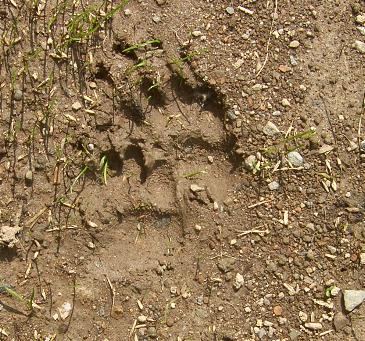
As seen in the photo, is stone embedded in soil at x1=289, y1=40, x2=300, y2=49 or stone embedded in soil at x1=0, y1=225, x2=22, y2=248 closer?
stone embedded in soil at x1=0, y1=225, x2=22, y2=248

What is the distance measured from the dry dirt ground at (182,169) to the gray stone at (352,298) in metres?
0.01

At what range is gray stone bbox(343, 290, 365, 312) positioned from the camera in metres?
2.85

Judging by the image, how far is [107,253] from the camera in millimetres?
2801

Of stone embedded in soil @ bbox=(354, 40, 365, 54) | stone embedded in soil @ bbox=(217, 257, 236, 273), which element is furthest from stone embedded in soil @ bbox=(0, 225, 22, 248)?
stone embedded in soil @ bbox=(354, 40, 365, 54)

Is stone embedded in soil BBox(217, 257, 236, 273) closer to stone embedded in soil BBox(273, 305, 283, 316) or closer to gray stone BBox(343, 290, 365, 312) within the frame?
stone embedded in soil BBox(273, 305, 283, 316)

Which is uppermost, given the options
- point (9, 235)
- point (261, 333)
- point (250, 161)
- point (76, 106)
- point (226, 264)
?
point (76, 106)

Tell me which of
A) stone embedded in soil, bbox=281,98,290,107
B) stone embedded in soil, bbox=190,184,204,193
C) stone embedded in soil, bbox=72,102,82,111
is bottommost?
stone embedded in soil, bbox=190,184,204,193

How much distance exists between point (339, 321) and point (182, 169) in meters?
1.05

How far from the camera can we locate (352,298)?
286 cm

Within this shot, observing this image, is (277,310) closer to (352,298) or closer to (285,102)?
(352,298)

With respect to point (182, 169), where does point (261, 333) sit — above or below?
below

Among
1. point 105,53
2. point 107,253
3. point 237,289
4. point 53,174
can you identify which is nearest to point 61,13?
point 105,53

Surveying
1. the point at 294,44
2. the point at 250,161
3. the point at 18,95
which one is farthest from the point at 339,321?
the point at 18,95

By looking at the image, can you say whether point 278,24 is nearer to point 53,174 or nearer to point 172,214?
point 172,214
